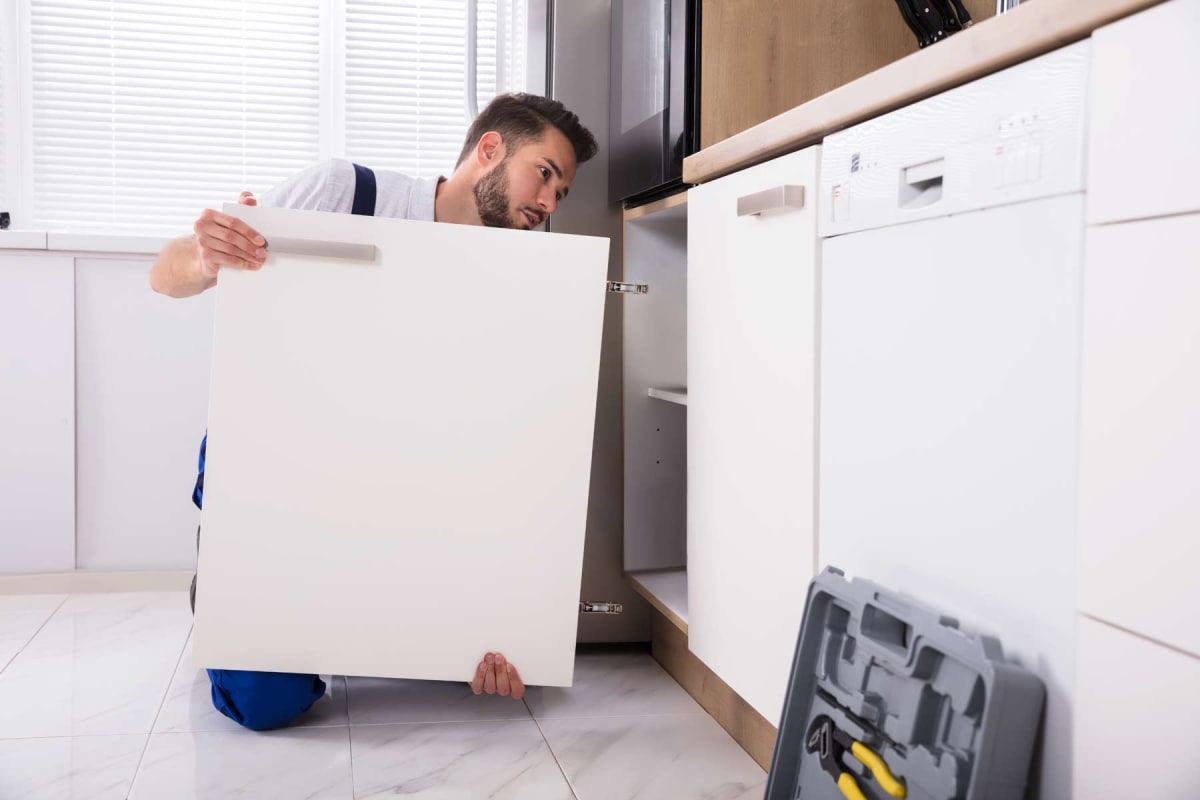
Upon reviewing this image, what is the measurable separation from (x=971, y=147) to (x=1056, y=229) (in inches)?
5.3

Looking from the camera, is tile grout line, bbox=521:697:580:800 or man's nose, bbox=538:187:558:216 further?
man's nose, bbox=538:187:558:216

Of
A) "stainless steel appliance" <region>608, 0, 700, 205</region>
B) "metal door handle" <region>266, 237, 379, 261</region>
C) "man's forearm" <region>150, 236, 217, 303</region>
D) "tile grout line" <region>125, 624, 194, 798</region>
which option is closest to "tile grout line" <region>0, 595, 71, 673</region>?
"tile grout line" <region>125, 624, 194, 798</region>

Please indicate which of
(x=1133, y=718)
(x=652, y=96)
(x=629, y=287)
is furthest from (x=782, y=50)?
(x=1133, y=718)

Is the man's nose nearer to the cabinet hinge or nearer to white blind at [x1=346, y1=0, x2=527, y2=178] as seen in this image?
the cabinet hinge

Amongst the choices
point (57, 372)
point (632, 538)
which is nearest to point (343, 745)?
point (632, 538)

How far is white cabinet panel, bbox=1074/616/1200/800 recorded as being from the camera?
0.63 metres

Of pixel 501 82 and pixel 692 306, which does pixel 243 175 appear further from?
pixel 692 306

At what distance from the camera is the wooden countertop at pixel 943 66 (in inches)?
28.6

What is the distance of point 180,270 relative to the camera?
159 centimetres

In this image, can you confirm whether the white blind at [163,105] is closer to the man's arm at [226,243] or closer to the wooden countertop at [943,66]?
the man's arm at [226,243]

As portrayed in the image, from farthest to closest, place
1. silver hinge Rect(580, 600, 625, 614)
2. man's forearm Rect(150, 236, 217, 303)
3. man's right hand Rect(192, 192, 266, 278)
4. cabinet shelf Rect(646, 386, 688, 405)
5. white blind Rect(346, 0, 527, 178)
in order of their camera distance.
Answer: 1. white blind Rect(346, 0, 527, 178)
2. silver hinge Rect(580, 600, 625, 614)
3. cabinet shelf Rect(646, 386, 688, 405)
4. man's forearm Rect(150, 236, 217, 303)
5. man's right hand Rect(192, 192, 266, 278)

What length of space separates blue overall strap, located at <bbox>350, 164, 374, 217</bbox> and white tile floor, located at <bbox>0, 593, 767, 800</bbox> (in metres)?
0.87

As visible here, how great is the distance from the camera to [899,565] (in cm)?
95

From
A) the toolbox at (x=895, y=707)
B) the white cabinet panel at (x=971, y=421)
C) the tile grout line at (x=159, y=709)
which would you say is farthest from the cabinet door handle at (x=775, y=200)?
the tile grout line at (x=159, y=709)
